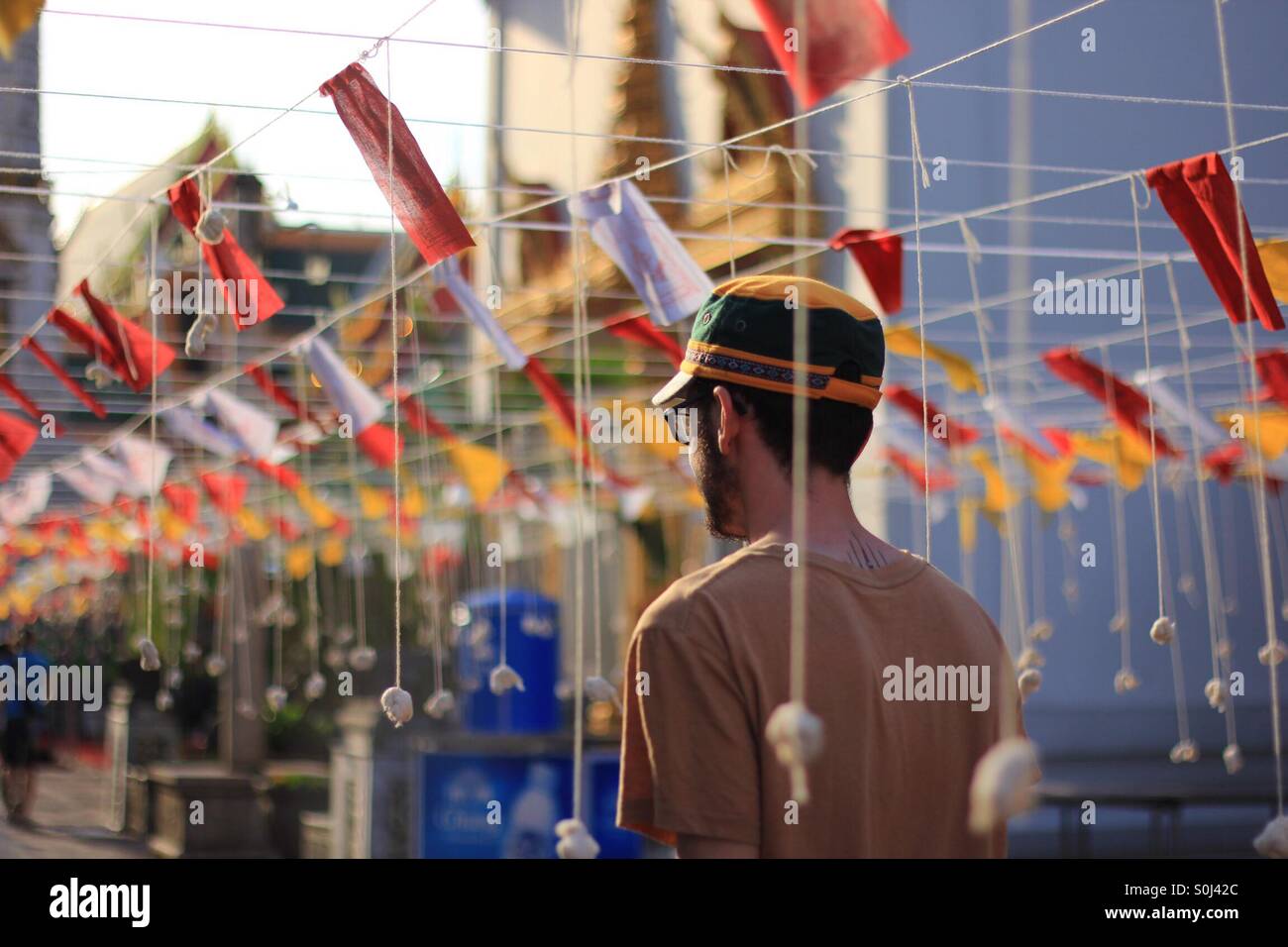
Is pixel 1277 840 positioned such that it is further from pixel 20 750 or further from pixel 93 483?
pixel 20 750

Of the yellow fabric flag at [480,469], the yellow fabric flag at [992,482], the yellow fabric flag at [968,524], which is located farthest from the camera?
the yellow fabric flag at [968,524]

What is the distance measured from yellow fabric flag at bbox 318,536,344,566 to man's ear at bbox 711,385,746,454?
64.9ft

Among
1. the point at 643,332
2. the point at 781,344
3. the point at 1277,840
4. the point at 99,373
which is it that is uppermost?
the point at 643,332

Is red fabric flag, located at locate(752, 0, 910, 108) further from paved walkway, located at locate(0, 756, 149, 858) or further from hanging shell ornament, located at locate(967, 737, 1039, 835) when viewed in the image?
paved walkway, located at locate(0, 756, 149, 858)

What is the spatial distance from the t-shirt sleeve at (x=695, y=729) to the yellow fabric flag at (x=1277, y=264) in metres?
4.32

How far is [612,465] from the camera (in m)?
17.6

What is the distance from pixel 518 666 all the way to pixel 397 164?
7739 mm

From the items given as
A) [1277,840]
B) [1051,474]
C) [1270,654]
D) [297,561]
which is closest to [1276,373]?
[1270,654]

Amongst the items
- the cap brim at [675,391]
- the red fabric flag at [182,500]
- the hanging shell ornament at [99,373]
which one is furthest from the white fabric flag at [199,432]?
the cap brim at [675,391]

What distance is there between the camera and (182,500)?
1736 cm

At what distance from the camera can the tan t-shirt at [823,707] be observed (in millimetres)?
2111

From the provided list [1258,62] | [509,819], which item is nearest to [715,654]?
[509,819]

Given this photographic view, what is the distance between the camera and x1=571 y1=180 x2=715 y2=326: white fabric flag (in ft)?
20.6

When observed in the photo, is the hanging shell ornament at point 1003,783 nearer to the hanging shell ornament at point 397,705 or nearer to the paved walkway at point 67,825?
the hanging shell ornament at point 397,705
